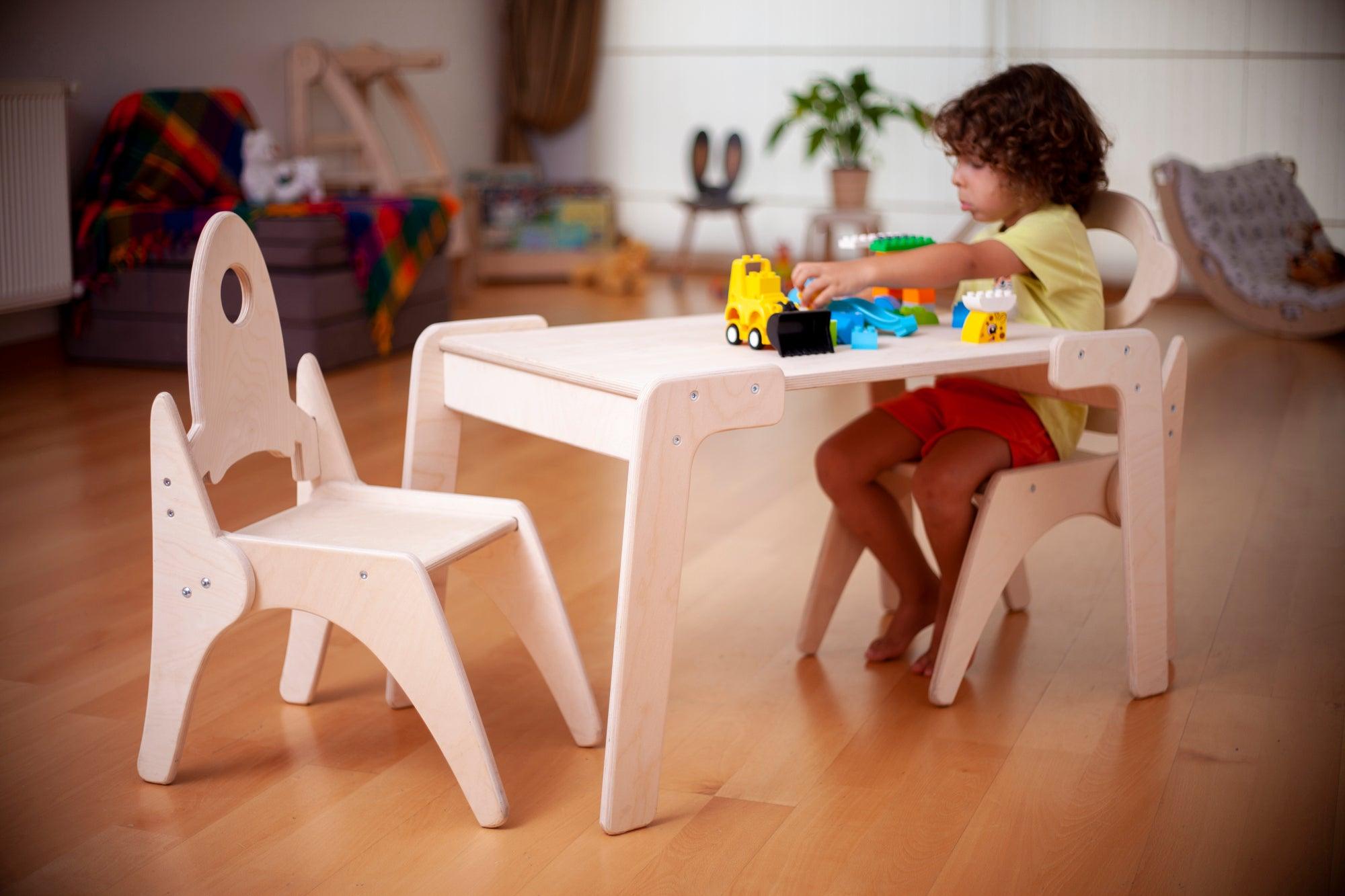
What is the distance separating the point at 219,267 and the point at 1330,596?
1685mm

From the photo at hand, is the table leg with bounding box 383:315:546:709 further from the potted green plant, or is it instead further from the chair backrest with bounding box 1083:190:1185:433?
the potted green plant

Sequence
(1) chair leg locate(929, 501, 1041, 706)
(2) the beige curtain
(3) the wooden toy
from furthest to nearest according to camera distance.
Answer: (2) the beige curtain < (3) the wooden toy < (1) chair leg locate(929, 501, 1041, 706)

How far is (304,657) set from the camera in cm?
163

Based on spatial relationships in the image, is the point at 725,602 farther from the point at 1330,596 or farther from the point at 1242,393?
the point at 1242,393

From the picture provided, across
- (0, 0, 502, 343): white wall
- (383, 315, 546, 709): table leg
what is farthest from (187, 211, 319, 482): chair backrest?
(0, 0, 502, 343): white wall

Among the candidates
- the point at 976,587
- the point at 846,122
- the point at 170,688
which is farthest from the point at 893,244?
the point at 846,122

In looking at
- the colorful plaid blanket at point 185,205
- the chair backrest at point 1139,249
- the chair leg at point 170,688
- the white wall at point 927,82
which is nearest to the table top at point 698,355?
the chair backrest at point 1139,249

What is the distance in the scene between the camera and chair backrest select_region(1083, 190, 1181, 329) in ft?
5.71

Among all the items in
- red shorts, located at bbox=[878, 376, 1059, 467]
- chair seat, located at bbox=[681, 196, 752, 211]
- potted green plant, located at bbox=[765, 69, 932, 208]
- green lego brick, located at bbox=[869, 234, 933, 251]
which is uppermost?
potted green plant, located at bbox=[765, 69, 932, 208]

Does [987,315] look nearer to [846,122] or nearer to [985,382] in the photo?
[985,382]

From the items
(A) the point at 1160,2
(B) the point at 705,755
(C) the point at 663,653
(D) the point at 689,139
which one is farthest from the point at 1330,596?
(D) the point at 689,139

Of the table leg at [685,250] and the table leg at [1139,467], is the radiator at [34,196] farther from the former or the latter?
the table leg at [1139,467]

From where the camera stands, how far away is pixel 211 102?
161 inches

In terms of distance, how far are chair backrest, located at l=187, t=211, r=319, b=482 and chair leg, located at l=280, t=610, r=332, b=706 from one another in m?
0.20
